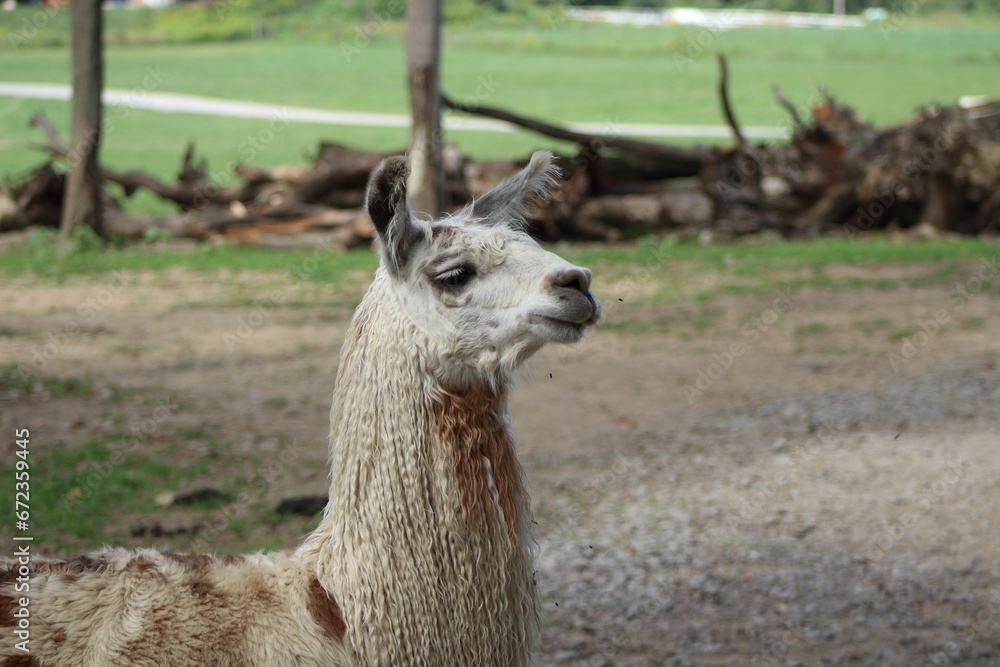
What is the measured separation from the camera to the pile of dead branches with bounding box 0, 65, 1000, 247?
44.7 ft

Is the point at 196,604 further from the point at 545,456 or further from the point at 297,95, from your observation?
the point at 297,95

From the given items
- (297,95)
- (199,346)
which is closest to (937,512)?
(199,346)

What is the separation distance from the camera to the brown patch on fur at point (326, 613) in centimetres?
286

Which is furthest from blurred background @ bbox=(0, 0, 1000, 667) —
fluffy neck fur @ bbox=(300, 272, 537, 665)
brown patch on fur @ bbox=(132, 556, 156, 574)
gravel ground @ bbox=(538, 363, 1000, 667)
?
brown patch on fur @ bbox=(132, 556, 156, 574)

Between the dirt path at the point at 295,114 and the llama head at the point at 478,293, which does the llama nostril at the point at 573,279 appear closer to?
the llama head at the point at 478,293

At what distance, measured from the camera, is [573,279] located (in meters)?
2.86

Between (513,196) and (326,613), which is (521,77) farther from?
(326,613)

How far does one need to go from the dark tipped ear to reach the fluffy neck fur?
144mm

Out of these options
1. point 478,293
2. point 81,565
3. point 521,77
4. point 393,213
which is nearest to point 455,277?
point 478,293

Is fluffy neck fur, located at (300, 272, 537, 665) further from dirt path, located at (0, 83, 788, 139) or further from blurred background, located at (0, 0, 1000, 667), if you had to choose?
dirt path, located at (0, 83, 788, 139)

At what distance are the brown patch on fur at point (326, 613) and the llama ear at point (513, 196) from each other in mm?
A: 1195

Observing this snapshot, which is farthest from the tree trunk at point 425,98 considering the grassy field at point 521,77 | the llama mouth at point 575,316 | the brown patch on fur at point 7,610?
the brown patch on fur at point 7,610

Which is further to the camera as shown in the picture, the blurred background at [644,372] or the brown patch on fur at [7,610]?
the blurred background at [644,372]

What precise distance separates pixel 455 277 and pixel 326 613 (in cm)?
98
